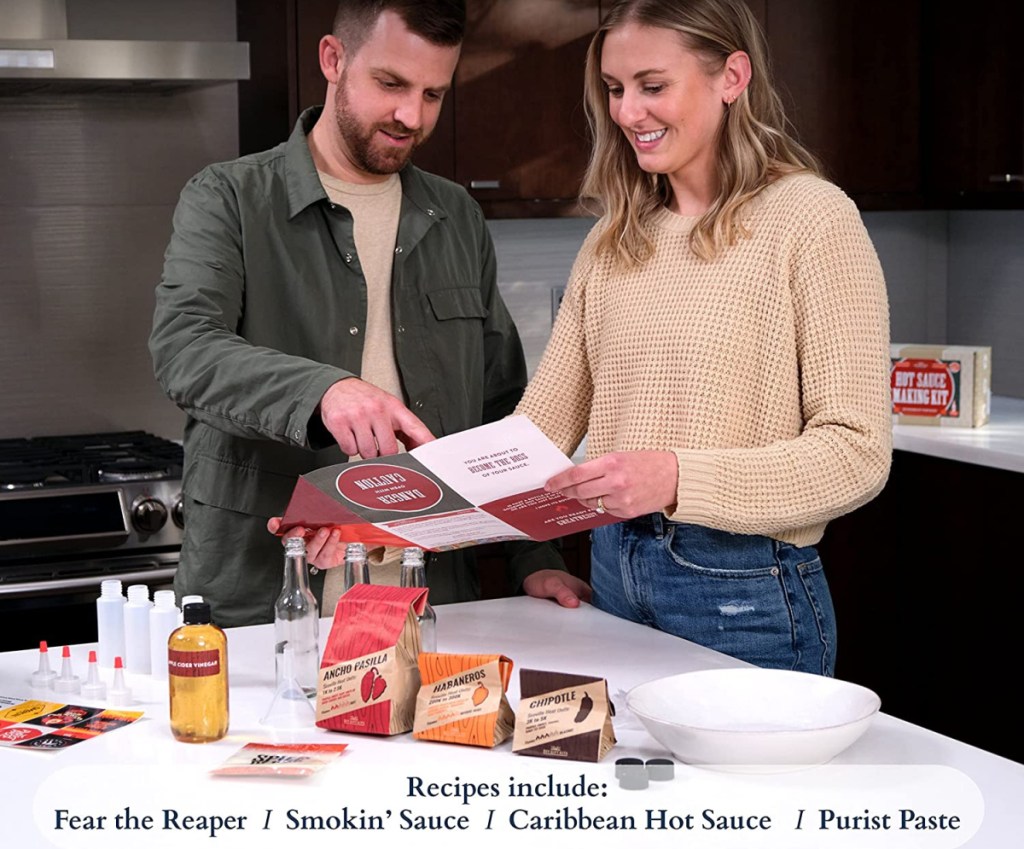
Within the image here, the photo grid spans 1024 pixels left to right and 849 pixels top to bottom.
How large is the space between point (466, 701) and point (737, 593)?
1.71 feet

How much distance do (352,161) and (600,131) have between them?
0.43 metres

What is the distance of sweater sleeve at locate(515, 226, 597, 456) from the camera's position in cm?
209

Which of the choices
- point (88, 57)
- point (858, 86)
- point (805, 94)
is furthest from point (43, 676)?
point (858, 86)

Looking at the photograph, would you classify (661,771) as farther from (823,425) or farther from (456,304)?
(456,304)

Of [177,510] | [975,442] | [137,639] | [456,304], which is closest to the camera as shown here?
[137,639]

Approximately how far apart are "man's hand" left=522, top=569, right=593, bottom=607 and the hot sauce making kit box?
1.62 m

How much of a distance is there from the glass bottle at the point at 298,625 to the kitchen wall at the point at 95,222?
2178 millimetres

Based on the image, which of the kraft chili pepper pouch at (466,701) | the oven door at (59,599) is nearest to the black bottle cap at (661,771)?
the kraft chili pepper pouch at (466,701)

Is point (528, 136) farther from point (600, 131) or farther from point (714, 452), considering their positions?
point (714, 452)

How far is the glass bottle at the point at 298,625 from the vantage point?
5.14ft

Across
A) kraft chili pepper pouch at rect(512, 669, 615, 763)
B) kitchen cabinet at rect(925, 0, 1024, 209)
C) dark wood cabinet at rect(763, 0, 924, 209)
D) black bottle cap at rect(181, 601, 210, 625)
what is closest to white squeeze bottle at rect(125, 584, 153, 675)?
black bottle cap at rect(181, 601, 210, 625)

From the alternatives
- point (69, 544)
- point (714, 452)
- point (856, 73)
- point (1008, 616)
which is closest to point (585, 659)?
point (714, 452)

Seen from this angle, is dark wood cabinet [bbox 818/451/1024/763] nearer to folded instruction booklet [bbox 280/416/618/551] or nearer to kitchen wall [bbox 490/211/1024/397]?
kitchen wall [bbox 490/211/1024/397]

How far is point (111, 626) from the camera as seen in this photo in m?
1.71
